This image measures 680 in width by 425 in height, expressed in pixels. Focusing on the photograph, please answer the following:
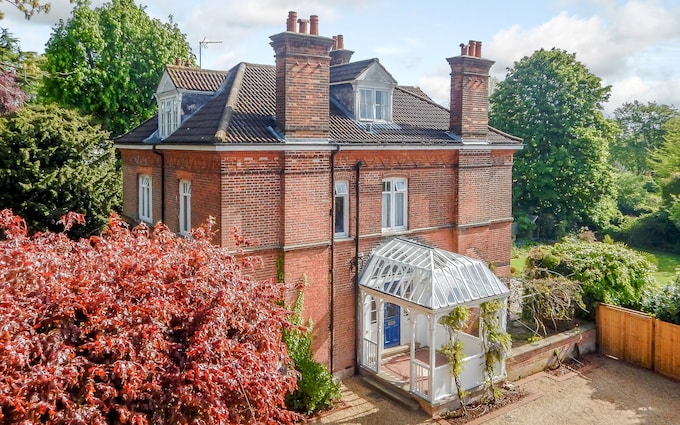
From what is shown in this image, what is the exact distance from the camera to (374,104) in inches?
706

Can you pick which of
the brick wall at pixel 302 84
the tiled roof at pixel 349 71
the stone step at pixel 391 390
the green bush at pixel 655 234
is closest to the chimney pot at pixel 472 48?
the tiled roof at pixel 349 71

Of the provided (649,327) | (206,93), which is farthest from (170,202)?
(649,327)

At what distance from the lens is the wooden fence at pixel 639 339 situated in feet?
56.4

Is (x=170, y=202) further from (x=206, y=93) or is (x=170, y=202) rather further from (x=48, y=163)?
(x=48, y=163)

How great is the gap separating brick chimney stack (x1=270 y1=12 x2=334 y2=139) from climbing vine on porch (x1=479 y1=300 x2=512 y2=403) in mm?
6606

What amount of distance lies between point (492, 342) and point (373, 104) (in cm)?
823

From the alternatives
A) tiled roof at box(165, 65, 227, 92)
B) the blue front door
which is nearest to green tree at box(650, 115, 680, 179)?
the blue front door

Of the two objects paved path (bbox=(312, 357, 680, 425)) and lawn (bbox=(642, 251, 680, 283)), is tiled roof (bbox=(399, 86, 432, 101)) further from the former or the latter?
lawn (bbox=(642, 251, 680, 283))

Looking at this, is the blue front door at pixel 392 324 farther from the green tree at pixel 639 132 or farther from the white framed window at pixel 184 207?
the green tree at pixel 639 132

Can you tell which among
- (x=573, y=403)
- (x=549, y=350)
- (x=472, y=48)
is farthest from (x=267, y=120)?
(x=573, y=403)

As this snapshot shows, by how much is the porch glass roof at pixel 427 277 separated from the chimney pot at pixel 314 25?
260 inches

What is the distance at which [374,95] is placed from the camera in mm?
17938

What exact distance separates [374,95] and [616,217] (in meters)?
32.0

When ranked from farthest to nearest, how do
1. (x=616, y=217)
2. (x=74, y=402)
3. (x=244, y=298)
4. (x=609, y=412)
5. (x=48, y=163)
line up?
1. (x=616, y=217)
2. (x=48, y=163)
3. (x=609, y=412)
4. (x=244, y=298)
5. (x=74, y=402)
